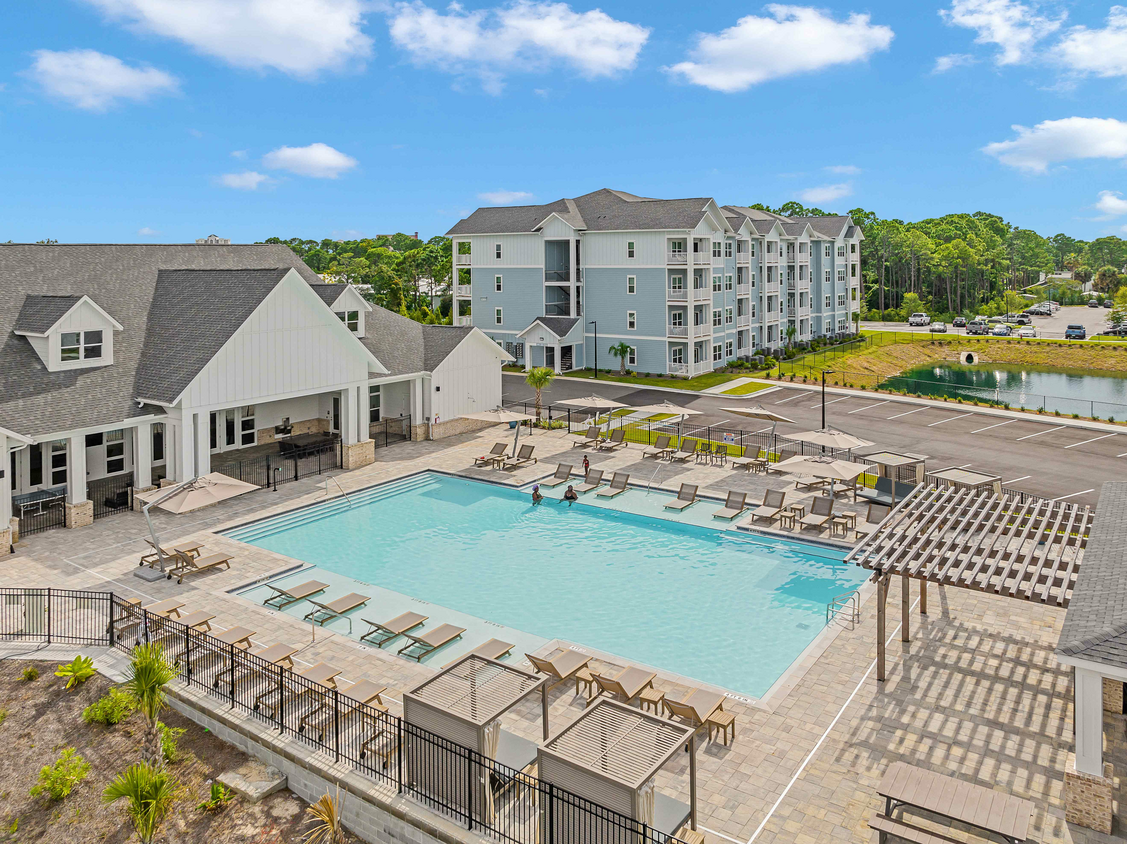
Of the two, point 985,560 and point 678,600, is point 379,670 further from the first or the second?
point 985,560

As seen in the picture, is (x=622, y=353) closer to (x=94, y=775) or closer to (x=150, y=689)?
(x=150, y=689)

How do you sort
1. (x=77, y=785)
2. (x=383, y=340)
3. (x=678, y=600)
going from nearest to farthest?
(x=77, y=785) < (x=678, y=600) < (x=383, y=340)

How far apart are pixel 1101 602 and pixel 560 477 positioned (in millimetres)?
20749

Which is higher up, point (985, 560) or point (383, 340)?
point (383, 340)

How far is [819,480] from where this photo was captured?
2906 centimetres

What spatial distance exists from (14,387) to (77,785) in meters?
15.5

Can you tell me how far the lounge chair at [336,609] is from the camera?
1880 cm

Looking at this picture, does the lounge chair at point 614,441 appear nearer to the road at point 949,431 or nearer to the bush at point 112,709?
the road at point 949,431

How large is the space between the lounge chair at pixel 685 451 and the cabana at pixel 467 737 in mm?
21834

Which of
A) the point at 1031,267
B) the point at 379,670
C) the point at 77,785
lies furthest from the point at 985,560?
the point at 1031,267

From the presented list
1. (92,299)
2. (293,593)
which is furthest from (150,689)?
(92,299)

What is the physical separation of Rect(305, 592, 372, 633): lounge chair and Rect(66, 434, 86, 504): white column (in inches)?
405

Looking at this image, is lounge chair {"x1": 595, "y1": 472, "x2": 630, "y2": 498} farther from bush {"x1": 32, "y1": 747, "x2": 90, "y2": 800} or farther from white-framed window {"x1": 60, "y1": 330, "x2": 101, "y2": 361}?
bush {"x1": 32, "y1": 747, "x2": 90, "y2": 800}

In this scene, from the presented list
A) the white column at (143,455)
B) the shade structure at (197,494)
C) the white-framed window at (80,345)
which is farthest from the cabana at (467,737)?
the white-framed window at (80,345)
